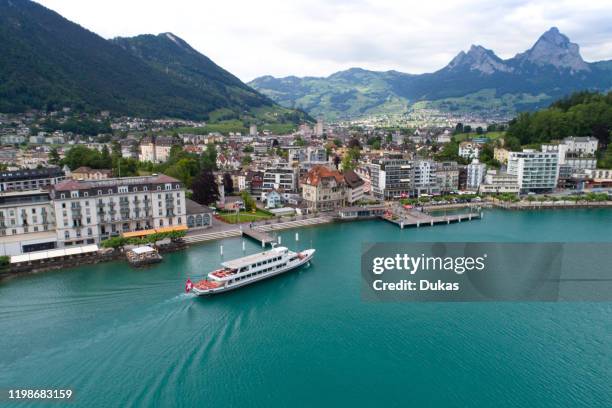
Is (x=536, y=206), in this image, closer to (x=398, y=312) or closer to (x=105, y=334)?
(x=398, y=312)

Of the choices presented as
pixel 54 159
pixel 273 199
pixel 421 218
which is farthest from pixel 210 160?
pixel 421 218

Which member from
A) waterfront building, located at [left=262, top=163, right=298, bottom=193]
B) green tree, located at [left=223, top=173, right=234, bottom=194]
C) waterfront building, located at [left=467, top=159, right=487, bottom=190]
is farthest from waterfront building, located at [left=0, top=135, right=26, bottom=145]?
waterfront building, located at [left=467, top=159, right=487, bottom=190]

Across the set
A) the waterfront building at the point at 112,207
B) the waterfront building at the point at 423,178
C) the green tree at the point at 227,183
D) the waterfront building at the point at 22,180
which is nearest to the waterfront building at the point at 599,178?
the waterfront building at the point at 423,178

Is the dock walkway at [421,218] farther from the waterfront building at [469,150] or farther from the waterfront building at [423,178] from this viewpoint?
the waterfront building at [469,150]

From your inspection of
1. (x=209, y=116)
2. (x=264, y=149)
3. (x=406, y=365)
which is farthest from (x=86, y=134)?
(x=406, y=365)

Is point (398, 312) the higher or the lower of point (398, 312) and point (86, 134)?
the lower

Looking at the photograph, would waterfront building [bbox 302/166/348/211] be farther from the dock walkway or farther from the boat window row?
the boat window row
